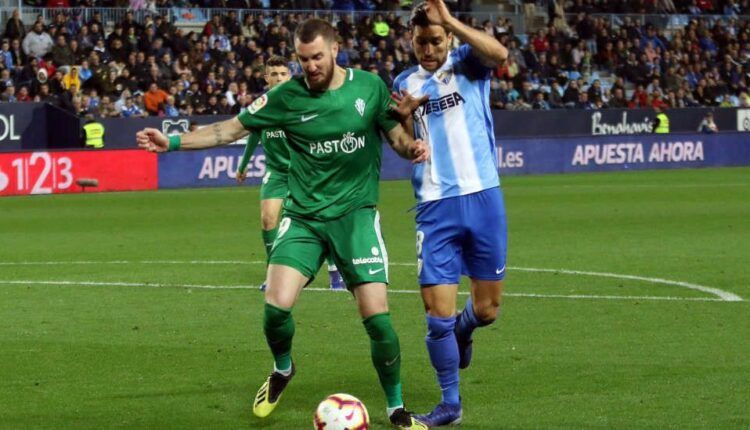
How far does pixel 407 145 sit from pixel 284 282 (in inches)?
40.2

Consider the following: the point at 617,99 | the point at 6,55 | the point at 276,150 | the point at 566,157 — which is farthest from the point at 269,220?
the point at 617,99

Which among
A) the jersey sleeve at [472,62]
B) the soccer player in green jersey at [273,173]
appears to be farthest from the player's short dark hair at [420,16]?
the soccer player in green jersey at [273,173]

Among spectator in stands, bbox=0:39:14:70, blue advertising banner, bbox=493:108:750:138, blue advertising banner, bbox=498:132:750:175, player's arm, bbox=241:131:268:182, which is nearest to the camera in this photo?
player's arm, bbox=241:131:268:182

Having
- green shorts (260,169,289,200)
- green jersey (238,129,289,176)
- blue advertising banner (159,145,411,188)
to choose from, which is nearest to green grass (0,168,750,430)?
green shorts (260,169,289,200)

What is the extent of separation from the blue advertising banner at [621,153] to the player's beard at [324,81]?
86.8 ft

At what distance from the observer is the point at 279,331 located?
25.3 ft

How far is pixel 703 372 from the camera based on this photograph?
28.8 ft

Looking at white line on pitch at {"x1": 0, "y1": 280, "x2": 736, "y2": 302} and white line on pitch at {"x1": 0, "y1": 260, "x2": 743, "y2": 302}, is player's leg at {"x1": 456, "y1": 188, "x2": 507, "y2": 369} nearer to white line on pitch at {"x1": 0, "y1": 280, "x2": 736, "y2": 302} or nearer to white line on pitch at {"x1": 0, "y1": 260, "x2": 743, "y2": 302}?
white line on pitch at {"x1": 0, "y1": 280, "x2": 736, "y2": 302}

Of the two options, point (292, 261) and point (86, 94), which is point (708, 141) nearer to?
point (86, 94)

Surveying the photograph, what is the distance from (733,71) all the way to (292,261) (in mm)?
40908

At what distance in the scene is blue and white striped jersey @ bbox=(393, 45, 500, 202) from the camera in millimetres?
7738

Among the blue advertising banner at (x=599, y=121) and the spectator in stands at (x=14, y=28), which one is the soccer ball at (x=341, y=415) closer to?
the spectator in stands at (x=14, y=28)

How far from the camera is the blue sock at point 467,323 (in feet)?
27.6

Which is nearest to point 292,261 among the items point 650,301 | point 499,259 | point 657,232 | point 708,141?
point 499,259
